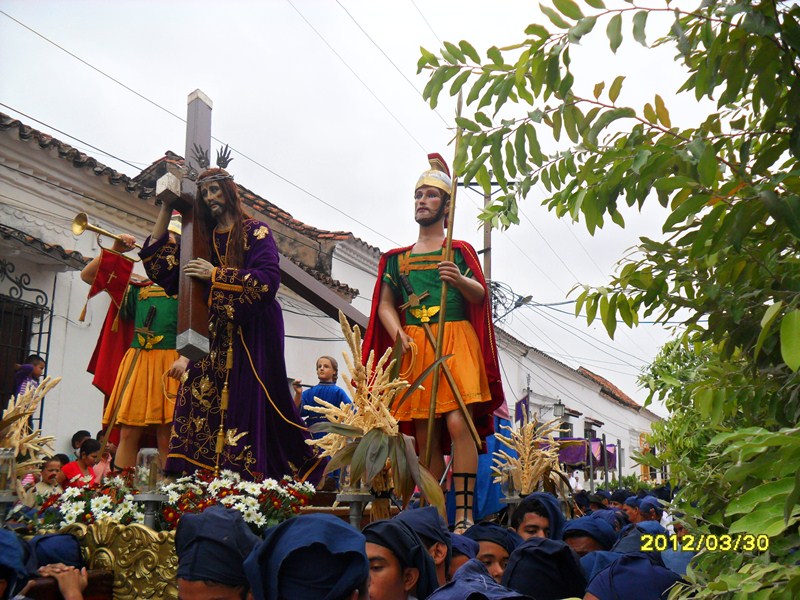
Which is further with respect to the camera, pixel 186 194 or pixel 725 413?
pixel 186 194

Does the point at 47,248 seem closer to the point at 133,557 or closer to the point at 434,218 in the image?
the point at 434,218

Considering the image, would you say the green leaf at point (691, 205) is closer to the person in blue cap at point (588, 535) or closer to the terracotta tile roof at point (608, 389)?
the person in blue cap at point (588, 535)

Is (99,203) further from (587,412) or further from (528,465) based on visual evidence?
(587,412)

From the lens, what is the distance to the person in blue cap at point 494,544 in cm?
449

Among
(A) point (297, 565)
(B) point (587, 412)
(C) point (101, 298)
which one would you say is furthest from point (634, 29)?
(B) point (587, 412)

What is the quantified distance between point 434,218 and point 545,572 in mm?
2946

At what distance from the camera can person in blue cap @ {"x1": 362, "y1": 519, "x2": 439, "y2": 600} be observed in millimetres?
2990

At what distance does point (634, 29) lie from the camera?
7.39ft

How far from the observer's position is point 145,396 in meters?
6.71

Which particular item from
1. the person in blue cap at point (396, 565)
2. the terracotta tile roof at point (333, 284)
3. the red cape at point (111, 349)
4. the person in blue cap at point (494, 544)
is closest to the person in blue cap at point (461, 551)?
the person in blue cap at point (494, 544)

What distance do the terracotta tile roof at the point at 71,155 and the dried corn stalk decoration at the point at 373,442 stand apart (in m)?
6.92

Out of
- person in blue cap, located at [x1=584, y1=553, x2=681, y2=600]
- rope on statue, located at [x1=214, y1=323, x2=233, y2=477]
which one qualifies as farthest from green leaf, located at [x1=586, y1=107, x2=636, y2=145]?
rope on statue, located at [x1=214, y1=323, x2=233, y2=477]

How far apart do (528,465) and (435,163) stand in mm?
2392

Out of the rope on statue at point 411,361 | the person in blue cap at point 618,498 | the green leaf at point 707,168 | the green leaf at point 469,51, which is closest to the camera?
the green leaf at point 707,168
